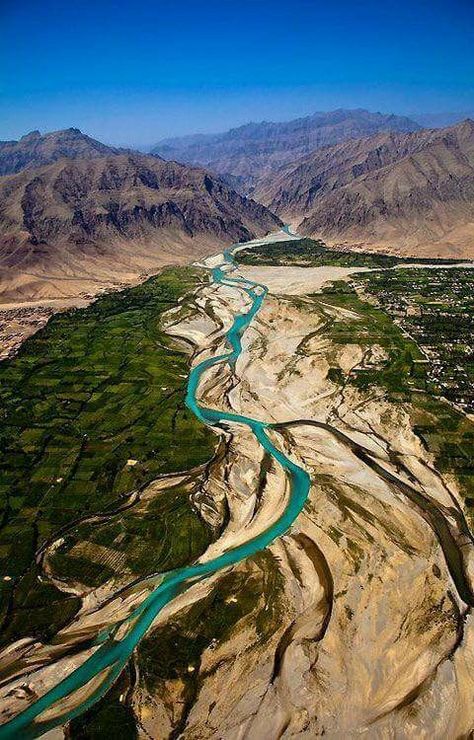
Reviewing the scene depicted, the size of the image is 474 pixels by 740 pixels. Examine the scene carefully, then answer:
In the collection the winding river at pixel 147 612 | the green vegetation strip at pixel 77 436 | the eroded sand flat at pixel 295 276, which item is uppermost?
the eroded sand flat at pixel 295 276

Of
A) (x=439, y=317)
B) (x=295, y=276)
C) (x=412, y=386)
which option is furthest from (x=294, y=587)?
(x=295, y=276)

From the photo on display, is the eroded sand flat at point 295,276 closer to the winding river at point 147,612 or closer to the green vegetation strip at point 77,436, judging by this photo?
the green vegetation strip at point 77,436

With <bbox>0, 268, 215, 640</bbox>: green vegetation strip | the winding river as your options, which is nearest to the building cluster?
the winding river

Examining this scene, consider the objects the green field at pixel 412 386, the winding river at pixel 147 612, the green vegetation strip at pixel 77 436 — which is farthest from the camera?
the green field at pixel 412 386

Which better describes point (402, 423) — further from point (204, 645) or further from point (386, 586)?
point (204, 645)

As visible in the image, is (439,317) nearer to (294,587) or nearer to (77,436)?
(77,436)

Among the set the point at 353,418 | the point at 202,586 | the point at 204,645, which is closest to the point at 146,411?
the point at 353,418

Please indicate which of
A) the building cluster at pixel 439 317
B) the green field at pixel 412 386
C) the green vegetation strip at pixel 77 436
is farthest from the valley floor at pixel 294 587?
the building cluster at pixel 439 317
